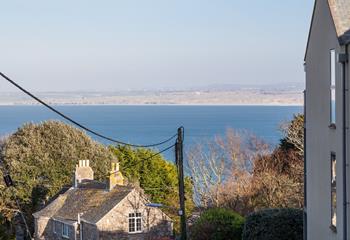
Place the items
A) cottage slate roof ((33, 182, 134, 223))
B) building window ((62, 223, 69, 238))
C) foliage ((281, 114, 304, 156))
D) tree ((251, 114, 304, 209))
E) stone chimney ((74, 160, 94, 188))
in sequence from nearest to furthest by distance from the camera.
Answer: tree ((251, 114, 304, 209)) < cottage slate roof ((33, 182, 134, 223)) < building window ((62, 223, 69, 238)) < foliage ((281, 114, 304, 156)) < stone chimney ((74, 160, 94, 188))

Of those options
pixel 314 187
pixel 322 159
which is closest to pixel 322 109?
pixel 322 159

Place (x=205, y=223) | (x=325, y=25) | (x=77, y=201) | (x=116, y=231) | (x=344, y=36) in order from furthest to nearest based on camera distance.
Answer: (x=77, y=201), (x=116, y=231), (x=205, y=223), (x=325, y=25), (x=344, y=36)

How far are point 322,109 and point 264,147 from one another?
1187 inches

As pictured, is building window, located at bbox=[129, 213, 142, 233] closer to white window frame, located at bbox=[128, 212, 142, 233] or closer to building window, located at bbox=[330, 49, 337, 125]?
white window frame, located at bbox=[128, 212, 142, 233]

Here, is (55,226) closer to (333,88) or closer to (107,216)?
(107,216)

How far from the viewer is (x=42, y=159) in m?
48.4

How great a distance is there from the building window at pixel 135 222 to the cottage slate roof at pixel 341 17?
74.2ft

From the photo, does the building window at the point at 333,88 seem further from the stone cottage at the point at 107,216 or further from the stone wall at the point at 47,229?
the stone wall at the point at 47,229

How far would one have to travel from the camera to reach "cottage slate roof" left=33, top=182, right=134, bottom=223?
116 feet

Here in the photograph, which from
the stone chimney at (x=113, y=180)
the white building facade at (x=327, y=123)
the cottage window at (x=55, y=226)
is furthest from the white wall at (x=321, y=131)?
the cottage window at (x=55, y=226)

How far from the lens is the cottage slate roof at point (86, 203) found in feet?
116

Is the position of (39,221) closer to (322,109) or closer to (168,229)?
(168,229)

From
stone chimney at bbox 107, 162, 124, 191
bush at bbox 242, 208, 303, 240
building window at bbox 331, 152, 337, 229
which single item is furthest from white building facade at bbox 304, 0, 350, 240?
stone chimney at bbox 107, 162, 124, 191

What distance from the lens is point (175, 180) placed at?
1901 inches
